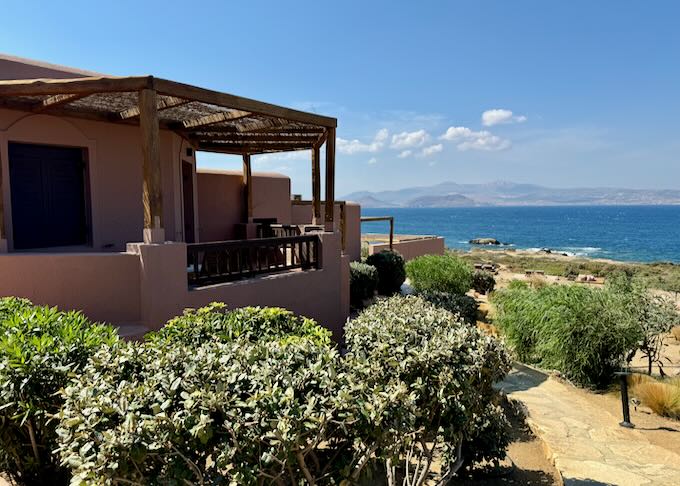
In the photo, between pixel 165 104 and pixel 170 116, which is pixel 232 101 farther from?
pixel 170 116

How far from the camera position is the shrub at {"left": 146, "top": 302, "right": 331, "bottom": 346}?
389 cm

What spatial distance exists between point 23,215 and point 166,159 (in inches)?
113

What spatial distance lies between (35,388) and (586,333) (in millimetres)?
8373

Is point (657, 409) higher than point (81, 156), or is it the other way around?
point (81, 156)

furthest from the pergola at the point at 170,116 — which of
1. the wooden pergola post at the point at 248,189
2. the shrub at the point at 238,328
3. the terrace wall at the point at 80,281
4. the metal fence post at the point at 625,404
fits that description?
the metal fence post at the point at 625,404

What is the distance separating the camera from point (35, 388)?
325 cm

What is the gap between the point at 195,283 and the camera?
684 cm

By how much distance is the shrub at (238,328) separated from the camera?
12.8 ft

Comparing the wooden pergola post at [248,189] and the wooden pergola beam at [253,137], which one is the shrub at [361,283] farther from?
the wooden pergola beam at [253,137]

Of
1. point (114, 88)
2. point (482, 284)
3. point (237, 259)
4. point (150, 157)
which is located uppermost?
point (114, 88)

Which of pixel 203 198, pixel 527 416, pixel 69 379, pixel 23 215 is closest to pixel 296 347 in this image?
pixel 69 379

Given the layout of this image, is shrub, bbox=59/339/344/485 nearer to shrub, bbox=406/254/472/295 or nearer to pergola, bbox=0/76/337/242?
pergola, bbox=0/76/337/242

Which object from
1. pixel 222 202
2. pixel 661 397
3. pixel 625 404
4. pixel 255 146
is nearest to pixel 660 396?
pixel 661 397

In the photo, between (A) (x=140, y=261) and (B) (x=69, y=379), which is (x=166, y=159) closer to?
(A) (x=140, y=261)
